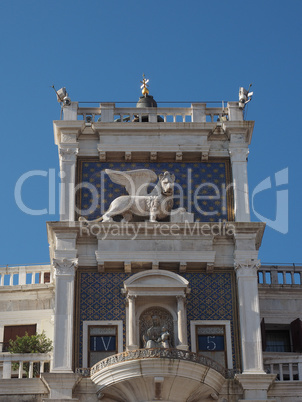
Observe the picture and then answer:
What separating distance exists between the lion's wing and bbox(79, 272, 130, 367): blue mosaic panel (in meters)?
2.93

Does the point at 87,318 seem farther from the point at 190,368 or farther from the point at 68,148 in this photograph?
the point at 68,148

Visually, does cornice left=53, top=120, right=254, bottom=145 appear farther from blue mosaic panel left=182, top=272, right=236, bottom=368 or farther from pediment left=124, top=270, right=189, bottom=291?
pediment left=124, top=270, right=189, bottom=291

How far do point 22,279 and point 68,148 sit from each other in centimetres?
448

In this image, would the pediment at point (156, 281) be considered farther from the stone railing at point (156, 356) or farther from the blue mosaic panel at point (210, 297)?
the stone railing at point (156, 356)

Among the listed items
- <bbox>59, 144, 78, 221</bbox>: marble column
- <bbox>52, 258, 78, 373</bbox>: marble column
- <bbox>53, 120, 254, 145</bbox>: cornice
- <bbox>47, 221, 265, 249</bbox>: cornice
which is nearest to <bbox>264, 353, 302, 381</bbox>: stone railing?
<bbox>47, 221, 265, 249</bbox>: cornice

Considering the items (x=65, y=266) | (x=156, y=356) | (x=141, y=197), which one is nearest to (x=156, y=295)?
(x=156, y=356)

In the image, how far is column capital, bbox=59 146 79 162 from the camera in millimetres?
31094

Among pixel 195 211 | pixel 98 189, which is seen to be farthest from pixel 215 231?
pixel 98 189

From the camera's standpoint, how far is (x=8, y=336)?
31.3m

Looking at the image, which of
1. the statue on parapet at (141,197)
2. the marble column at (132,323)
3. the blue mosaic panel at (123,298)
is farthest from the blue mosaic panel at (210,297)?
the statue on parapet at (141,197)

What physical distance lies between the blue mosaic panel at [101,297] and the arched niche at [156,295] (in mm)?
291

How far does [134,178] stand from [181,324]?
16.6 feet

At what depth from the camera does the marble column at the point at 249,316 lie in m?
27.8

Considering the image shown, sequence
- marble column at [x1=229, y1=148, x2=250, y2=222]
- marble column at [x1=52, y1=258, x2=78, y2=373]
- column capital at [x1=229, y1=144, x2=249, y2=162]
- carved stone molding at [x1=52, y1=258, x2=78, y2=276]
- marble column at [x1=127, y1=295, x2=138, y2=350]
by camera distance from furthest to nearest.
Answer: column capital at [x1=229, y1=144, x2=249, y2=162], marble column at [x1=229, y1=148, x2=250, y2=222], carved stone molding at [x1=52, y1=258, x2=78, y2=276], marble column at [x1=127, y1=295, x2=138, y2=350], marble column at [x1=52, y1=258, x2=78, y2=373]
